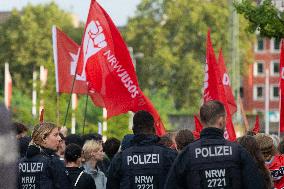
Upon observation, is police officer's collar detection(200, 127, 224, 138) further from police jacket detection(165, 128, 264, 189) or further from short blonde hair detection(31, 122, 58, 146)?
short blonde hair detection(31, 122, 58, 146)

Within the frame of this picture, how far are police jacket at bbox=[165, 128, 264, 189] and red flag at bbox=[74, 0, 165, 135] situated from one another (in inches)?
270

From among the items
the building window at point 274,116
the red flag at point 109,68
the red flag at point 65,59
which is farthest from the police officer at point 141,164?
the building window at point 274,116

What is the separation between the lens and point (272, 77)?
391ft

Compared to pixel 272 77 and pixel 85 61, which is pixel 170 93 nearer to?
pixel 272 77

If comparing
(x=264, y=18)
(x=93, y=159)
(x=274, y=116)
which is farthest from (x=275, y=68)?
(x=93, y=159)

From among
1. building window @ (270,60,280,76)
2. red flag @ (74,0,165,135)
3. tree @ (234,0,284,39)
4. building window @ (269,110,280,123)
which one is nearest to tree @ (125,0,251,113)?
building window @ (269,110,280,123)

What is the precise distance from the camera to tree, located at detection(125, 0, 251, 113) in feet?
301

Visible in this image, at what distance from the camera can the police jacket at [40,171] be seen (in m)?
10.5

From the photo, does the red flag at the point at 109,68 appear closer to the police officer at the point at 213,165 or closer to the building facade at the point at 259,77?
the police officer at the point at 213,165

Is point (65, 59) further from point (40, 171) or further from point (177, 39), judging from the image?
point (177, 39)

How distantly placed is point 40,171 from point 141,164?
1.24 meters

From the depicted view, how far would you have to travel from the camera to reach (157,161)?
9.67 m

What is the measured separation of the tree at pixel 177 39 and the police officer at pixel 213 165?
82273mm

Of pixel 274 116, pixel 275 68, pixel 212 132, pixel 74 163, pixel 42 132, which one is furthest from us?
pixel 275 68
